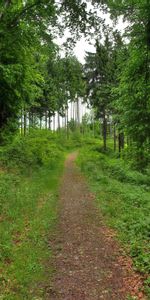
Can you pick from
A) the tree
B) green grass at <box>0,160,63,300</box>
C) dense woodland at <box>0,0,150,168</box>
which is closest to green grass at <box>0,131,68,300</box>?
green grass at <box>0,160,63,300</box>

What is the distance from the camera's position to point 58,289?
5203 millimetres

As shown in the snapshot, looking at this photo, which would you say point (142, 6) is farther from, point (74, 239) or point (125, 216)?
point (74, 239)

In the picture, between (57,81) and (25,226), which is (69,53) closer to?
(57,81)

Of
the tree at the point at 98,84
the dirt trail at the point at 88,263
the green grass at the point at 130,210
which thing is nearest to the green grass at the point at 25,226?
the dirt trail at the point at 88,263

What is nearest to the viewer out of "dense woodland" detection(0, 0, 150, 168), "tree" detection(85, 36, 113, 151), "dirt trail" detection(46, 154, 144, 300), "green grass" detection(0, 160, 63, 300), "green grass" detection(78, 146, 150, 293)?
"dirt trail" detection(46, 154, 144, 300)

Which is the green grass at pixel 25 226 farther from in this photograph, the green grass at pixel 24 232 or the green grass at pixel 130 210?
the green grass at pixel 130 210

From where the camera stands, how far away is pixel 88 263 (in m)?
6.16

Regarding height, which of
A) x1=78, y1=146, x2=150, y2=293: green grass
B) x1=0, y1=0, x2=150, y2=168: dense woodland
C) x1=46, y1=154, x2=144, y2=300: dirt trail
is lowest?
x1=46, y1=154, x2=144, y2=300: dirt trail

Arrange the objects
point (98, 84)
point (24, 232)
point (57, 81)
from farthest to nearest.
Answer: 1. point (98, 84)
2. point (57, 81)
3. point (24, 232)

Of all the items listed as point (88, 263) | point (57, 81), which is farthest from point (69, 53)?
point (88, 263)

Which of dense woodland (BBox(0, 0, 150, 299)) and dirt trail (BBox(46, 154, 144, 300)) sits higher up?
dense woodland (BBox(0, 0, 150, 299))

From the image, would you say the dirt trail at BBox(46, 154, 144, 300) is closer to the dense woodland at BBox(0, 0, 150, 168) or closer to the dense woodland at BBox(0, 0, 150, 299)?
the dense woodland at BBox(0, 0, 150, 299)

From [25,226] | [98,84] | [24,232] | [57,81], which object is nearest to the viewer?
[24,232]

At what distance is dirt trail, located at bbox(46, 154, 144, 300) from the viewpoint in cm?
510
